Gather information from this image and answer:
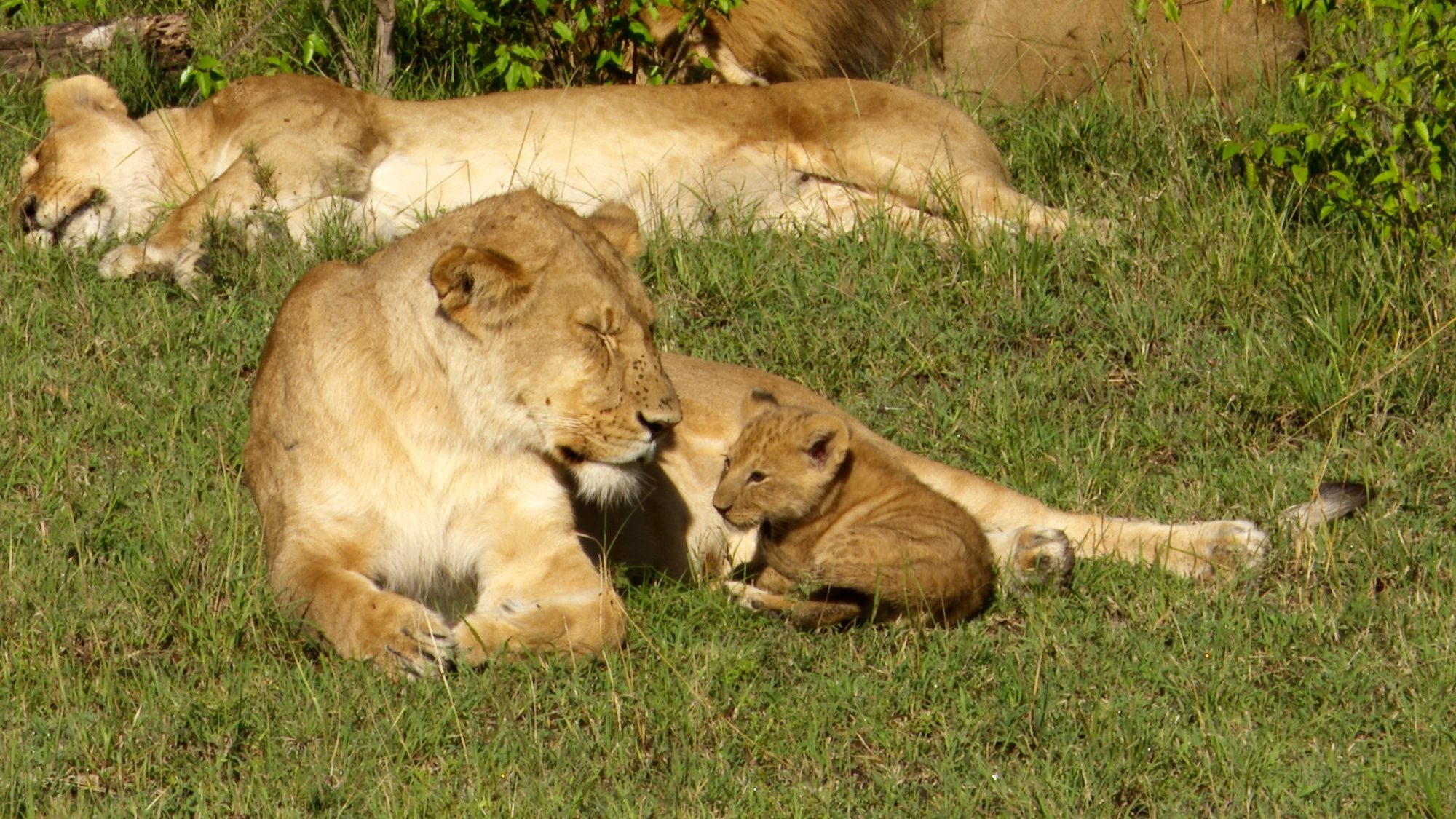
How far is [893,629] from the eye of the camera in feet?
13.0

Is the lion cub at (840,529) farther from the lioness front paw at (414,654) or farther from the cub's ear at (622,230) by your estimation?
the lioness front paw at (414,654)

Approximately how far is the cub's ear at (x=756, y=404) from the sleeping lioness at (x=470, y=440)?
0.39 metres

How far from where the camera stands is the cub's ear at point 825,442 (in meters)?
4.23

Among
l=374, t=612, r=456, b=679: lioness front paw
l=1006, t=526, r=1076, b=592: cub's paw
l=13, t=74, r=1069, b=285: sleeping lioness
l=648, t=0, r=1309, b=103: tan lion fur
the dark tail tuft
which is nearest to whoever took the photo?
l=374, t=612, r=456, b=679: lioness front paw

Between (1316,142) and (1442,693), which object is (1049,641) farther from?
(1316,142)

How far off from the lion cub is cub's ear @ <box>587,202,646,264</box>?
51cm

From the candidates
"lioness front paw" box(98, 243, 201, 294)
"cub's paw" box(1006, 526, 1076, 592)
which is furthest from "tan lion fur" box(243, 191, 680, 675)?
"lioness front paw" box(98, 243, 201, 294)

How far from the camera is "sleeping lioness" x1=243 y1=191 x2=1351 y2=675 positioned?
3.78 meters

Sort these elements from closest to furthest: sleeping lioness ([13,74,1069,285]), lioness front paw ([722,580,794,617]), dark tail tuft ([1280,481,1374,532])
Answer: lioness front paw ([722,580,794,617]), dark tail tuft ([1280,481,1374,532]), sleeping lioness ([13,74,1069,285])

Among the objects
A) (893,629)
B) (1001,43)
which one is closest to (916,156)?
(1001,43)

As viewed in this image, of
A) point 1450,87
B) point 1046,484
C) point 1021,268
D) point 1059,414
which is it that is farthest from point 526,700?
point 1450,87

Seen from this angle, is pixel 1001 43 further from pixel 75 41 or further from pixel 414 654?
pixel 414 654

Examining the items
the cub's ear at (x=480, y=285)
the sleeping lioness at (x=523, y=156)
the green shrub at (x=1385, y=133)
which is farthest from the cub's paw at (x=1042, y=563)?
the sleeping lioness at (x=523, y=156)

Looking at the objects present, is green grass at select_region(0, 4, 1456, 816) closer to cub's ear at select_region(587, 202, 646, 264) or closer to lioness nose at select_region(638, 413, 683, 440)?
lioness nose at select_region(638, 413, 683, 440)
